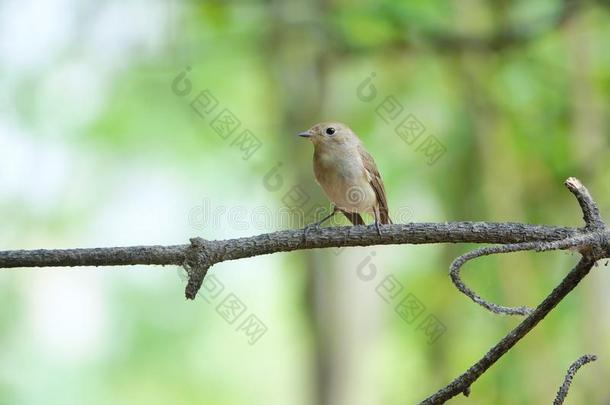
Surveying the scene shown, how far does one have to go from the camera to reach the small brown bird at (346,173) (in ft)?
16.4

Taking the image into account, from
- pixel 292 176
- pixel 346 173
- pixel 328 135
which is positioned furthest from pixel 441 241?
pixel 292 176

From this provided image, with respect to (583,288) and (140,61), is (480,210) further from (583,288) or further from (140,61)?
(140,61)

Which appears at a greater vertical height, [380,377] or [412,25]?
[412,25]

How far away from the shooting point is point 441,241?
6.60 feet

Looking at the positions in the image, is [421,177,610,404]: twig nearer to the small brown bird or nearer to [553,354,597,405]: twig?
[553,354,597,405]: twig

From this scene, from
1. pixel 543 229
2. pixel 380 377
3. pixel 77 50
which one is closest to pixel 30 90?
pixel 77 50

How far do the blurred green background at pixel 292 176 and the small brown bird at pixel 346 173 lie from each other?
1.09 m

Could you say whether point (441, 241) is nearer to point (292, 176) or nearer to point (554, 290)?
point (554, 290)

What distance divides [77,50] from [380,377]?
520 centimetres

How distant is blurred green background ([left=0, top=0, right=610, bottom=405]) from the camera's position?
665cm

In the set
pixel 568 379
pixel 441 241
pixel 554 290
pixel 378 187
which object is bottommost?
pixel 568 379

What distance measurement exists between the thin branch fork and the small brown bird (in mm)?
2772

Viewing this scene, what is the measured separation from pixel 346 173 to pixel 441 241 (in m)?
3.05

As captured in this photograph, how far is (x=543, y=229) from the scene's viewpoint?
192cm
